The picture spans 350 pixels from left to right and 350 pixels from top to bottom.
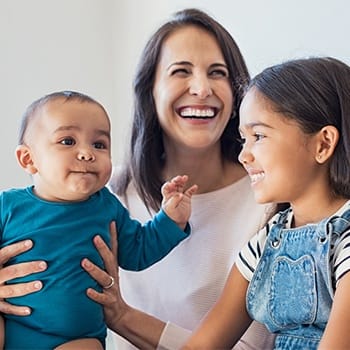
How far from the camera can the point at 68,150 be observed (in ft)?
3.69

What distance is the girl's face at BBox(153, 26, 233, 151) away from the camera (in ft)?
4.47

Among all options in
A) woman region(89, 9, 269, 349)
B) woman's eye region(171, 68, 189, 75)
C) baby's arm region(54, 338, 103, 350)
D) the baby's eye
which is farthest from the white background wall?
baby's arm region(54, 338, 103, 350)

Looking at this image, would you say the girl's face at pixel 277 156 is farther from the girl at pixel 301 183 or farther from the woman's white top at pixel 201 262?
the woman's white top at pixel 201 262

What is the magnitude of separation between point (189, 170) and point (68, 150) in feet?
1.36

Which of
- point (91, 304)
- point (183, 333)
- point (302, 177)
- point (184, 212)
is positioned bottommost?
point (183, 333)

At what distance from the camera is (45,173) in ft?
3.71

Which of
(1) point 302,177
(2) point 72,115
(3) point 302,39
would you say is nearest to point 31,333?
(2) point 72,115

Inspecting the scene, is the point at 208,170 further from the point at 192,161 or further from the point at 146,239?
the point at 146,239

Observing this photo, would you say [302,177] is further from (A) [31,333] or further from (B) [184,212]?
(A) [31,333]

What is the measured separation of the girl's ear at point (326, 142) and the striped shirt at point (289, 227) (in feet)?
0.28

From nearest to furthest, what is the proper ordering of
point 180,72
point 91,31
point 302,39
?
point 180,72 → point 302,39 → point 91,31

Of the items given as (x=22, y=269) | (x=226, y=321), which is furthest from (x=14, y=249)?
(x=226, y=321)

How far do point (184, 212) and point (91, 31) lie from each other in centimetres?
117

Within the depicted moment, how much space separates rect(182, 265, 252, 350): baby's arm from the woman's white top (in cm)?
15
